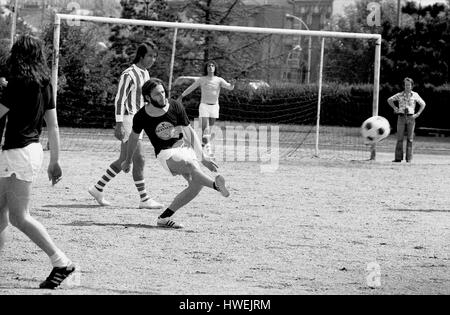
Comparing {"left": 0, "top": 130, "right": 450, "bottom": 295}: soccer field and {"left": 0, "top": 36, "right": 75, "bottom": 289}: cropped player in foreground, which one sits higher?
{"left": 0, "top": 36, "right": 75, "bottom": 289}: cropped player in foreground

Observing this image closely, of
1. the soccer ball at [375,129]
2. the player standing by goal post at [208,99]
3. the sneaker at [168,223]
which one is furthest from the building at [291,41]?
the sneaker at [168,223]

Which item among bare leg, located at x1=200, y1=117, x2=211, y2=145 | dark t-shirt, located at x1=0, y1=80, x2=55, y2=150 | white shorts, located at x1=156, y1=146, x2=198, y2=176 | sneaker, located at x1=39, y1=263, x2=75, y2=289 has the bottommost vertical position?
bare leg, located at x1=200, y1=117, x2=211, y2=145

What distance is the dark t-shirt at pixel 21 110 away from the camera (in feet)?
21.9

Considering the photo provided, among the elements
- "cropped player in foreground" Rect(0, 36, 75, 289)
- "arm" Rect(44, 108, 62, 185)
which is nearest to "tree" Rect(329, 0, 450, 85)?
"arm" Rect(44, 108, 62, 185)

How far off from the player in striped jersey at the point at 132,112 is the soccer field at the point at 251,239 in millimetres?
266

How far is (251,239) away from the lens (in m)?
9.53

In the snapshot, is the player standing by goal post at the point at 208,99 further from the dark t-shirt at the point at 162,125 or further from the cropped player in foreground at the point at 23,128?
the cropped player in foreground at the point at 23,128

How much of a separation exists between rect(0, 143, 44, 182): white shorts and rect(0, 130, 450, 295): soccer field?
80 centimetres

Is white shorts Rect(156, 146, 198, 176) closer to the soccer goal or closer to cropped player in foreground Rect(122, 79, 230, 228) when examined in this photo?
cropped player in foreground Rect(122, 79, 230, 228)

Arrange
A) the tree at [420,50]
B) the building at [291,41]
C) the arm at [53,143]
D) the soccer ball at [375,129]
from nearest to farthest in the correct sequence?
the arm at [53,143] → the soccer ball at [375,129] → the building at [291,41] → the tree at [420,50]

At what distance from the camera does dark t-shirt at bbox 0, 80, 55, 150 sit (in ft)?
21.9

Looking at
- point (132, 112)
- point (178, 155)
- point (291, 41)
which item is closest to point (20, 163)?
point (178, 155)

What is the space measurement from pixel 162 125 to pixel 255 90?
65.6ft

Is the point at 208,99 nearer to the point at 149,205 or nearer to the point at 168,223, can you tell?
the point at 149,205
